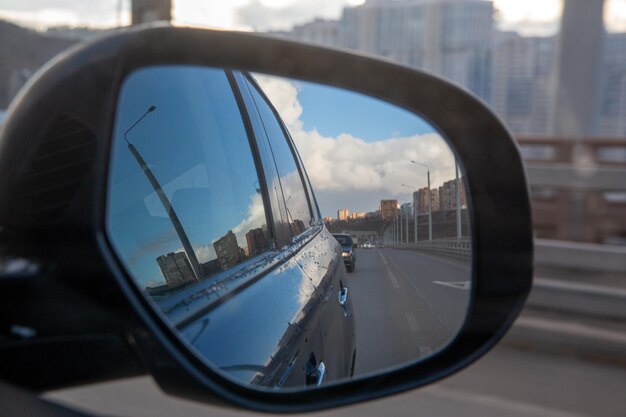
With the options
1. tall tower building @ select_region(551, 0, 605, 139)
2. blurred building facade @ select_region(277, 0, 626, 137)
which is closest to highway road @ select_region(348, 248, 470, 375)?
tall tower building @ select_region(551, 0, 605, 139)

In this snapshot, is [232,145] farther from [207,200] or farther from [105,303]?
[105,303]

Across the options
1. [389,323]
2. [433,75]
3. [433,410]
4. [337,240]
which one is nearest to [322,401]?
[389,323]

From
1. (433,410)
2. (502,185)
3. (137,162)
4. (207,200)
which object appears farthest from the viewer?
(433,410)

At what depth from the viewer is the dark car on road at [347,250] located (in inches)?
69.4

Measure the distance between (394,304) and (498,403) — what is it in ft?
9.23

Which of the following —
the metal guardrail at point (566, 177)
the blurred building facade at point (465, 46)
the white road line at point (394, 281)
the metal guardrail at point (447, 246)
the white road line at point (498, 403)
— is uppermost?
the blurred building facade at point (465, 46)

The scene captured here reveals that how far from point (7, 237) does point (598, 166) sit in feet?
20.1

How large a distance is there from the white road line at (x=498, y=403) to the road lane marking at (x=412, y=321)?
2.62 metres

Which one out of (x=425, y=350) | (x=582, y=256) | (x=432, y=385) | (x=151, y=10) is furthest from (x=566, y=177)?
(x=425, y=350)

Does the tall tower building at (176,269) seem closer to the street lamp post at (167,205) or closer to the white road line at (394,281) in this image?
the street lamp post at (167,205)

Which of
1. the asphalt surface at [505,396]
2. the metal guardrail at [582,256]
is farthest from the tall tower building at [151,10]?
the asphalt surface at [505,396]

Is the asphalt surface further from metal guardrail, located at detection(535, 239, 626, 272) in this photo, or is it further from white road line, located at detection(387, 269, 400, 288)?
white road line, located at detection(387, 269, 400, 288)

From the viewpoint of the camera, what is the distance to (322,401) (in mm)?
1762

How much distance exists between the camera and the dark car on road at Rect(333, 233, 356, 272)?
1.76 m
